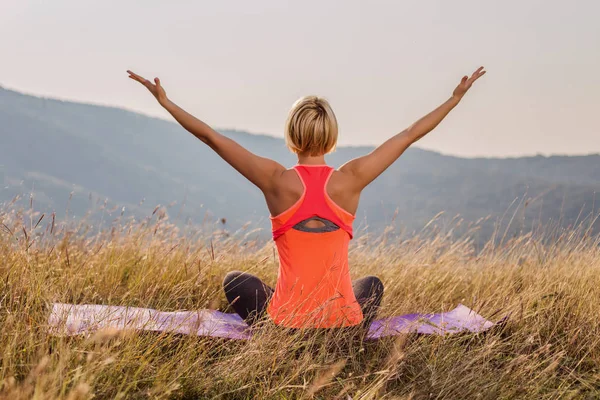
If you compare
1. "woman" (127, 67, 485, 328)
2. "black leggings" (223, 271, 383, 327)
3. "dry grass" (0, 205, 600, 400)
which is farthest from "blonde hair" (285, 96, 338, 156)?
"dry grass" (0, 205, 600, 400)

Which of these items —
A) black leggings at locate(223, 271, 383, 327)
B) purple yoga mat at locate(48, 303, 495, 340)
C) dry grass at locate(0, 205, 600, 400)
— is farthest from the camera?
black leggings at locate(223, 271, 383, 327)

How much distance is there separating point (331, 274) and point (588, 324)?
7.22 ft

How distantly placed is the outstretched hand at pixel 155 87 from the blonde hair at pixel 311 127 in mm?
770

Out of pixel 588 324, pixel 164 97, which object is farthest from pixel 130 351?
pixel 588 324

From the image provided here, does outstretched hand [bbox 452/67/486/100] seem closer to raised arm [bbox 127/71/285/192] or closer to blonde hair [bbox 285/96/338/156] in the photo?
blonde hair [bbox 285/96/338/156]

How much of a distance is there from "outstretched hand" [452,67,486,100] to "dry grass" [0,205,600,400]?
1.55m

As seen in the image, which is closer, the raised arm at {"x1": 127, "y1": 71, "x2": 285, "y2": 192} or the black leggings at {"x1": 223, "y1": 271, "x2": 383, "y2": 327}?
the raised arm at {"x1": 127, "y1": 71, "x2": 285, "y2": 192}

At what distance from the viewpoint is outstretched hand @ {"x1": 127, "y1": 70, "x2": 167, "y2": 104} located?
3.57 metres

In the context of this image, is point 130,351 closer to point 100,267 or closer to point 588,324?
point 100,267

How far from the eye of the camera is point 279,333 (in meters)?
3.26

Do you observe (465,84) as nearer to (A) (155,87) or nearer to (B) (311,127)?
(B) (311,127)

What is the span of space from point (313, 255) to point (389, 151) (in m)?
0.76

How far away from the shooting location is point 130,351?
270 cm

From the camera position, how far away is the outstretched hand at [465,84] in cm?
385
